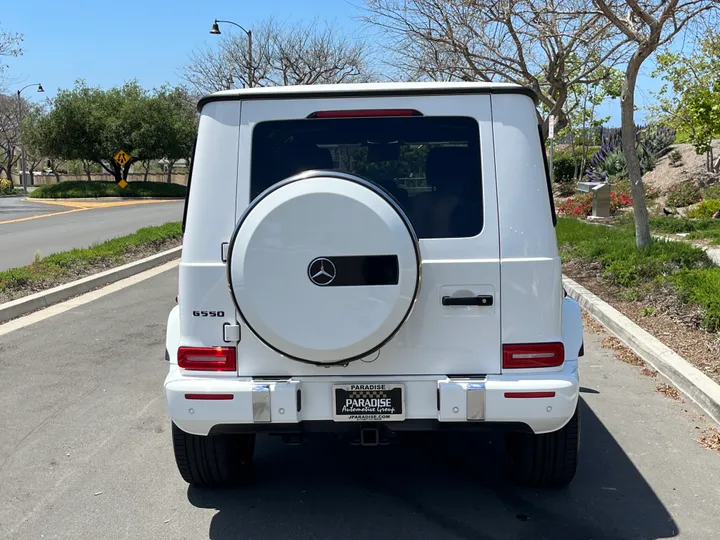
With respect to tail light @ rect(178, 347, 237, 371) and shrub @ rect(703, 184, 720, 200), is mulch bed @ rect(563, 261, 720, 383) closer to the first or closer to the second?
tail light @ rect(178, 347, 237, 371)

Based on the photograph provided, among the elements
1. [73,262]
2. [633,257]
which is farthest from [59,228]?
[633,257]

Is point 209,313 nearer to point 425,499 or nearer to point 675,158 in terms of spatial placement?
point 425,499

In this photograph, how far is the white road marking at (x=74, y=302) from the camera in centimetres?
863

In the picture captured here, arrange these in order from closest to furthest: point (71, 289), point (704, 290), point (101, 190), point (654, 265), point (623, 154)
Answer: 1. point (704, 290)
2. point (654, 265)
3. point (71, 289)
4. point (623, 154)
5. point (101, 190)

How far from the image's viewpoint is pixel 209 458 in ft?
13.0

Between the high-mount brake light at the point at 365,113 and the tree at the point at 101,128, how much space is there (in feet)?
138

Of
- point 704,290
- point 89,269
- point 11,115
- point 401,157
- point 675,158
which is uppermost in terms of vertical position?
point 11,115

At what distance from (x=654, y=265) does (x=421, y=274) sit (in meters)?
6.85

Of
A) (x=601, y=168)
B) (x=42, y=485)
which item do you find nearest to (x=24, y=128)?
(x=601, y=168)

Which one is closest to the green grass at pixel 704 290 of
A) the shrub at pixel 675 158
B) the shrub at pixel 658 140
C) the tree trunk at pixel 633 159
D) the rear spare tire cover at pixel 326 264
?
the tree trunk at pixel 633 159

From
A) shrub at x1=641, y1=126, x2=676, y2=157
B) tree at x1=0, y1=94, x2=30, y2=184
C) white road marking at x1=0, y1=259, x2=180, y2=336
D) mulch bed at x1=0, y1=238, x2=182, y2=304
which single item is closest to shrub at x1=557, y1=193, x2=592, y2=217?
shrub at x1=641, y1=126, x2=676, y2=157

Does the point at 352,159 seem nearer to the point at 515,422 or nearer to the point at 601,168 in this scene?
the point at 515,422

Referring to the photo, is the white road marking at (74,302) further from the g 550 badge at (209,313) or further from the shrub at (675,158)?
the shrub at (675,158)

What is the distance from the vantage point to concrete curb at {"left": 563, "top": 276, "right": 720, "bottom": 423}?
5395 millimetres
